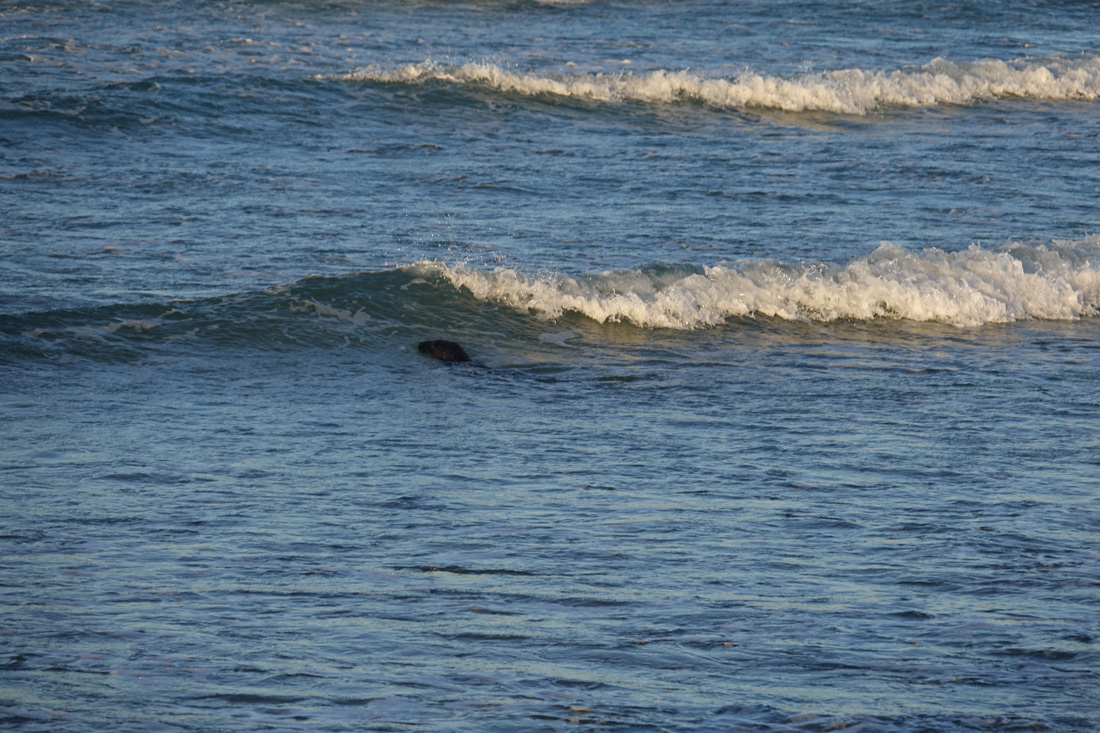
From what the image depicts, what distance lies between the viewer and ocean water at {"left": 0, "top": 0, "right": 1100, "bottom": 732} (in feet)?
14.3

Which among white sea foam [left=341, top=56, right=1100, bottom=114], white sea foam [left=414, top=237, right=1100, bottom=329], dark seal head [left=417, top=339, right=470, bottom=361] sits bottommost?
dark seal head [left=417, top=339, right=470, bottom=361]

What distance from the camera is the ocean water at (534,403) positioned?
434 centimetres

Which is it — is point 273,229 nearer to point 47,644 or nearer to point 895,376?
point 895,376

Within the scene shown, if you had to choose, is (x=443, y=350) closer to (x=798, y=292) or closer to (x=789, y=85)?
(x=798, y=292)

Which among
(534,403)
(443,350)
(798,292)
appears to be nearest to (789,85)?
(798,292)

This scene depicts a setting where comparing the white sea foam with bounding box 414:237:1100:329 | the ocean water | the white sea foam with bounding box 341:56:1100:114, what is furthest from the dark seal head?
the white sea foam with bounding box 341:56:1100:114

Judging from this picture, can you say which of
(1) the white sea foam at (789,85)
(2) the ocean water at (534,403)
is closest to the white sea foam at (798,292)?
(2) the ocean water at (534,403)

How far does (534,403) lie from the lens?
26.1 feet

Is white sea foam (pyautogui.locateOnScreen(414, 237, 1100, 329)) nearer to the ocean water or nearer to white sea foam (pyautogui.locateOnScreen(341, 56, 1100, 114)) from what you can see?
the ocean water

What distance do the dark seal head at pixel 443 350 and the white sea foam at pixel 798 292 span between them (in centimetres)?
118

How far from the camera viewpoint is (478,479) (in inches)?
250

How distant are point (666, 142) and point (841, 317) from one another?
266 inches

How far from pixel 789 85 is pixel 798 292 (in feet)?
33.2

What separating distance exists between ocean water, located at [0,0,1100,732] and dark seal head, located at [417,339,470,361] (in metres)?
0.13
